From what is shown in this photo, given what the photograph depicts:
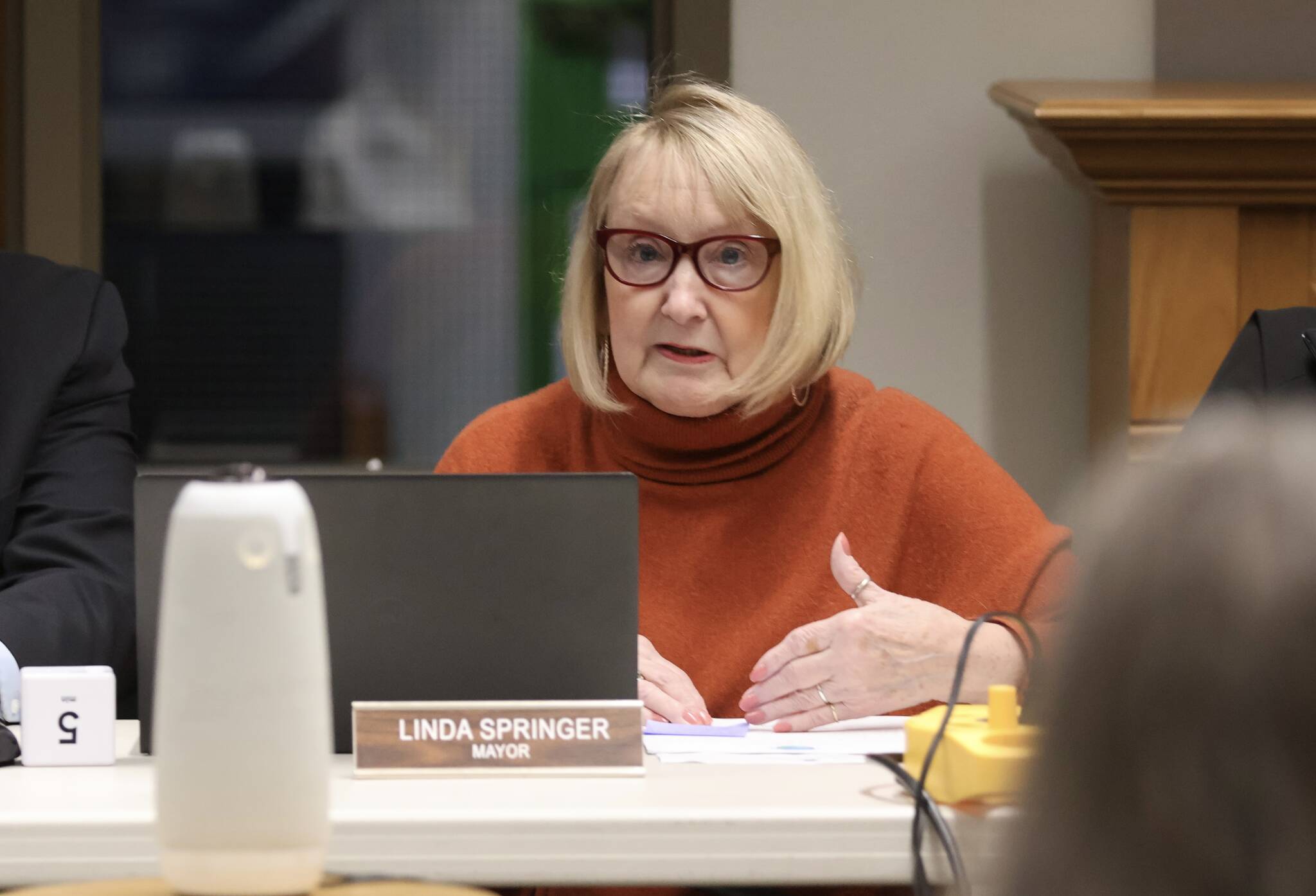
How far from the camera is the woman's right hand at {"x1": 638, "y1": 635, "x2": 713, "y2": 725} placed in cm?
144

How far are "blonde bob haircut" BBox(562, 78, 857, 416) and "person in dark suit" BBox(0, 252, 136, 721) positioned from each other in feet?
1.91

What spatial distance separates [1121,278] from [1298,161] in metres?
0.31

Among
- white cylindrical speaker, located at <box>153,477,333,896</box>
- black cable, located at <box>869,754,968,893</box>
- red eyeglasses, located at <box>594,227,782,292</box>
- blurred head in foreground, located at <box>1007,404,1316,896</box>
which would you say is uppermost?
red eyeglasses, located at <box>594,227,782,292</box>

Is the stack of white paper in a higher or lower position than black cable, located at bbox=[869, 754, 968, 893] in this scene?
lower

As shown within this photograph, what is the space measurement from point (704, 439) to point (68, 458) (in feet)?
2.56

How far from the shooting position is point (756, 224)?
1741mm

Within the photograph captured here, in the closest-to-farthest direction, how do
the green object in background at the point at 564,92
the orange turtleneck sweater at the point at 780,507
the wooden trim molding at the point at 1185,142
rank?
the orange turtleneck sweater at the point at 780,507 → the wooden trim molding at the point at 1185,142 → the green object in background at the point at 564,92

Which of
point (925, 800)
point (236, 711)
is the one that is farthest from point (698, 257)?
point (236, 711)

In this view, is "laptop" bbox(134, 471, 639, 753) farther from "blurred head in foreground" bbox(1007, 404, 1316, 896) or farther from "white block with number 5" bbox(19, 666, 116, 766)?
"blurred head in foreground" bbox(1007, 404, 1316, 896)

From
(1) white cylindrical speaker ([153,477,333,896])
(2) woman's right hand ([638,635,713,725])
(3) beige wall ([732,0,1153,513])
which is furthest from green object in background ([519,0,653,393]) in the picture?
(1) white cylindrical speaker ([153,477,333,896])

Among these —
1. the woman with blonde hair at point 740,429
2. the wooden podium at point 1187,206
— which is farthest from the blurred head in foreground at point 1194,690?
the wooden podium at point 1187,206

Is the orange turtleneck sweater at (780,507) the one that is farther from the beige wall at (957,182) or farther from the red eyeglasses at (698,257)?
the beige wall at (957,182)

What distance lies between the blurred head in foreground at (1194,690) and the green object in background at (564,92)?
281 cm

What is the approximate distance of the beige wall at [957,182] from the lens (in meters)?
2.83
